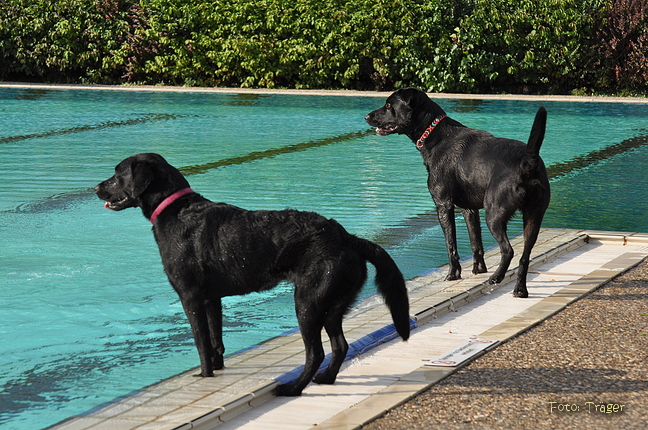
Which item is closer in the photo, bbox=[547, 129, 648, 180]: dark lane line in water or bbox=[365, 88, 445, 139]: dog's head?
bbox=[365, 88, 445, 139]: dog's head

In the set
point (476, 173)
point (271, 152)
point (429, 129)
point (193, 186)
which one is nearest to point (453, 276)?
point (476, 173)

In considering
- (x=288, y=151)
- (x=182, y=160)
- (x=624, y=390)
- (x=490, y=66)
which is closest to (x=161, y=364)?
(x=624, y=390)

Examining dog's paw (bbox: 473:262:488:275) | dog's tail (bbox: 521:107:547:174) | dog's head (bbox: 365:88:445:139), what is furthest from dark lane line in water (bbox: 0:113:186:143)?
dog's tail (bbox: 521:107:547:174)

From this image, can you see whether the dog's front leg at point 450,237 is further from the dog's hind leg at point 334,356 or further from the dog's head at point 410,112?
the dog's hind leg at point 334,356

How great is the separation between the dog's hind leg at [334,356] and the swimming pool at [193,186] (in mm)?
1299

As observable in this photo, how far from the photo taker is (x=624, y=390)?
14.6 ft

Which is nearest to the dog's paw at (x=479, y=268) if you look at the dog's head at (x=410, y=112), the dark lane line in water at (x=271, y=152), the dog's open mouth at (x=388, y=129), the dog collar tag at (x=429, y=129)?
the dog collar tag at (x=429, y=129)

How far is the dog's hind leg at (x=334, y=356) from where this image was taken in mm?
4656

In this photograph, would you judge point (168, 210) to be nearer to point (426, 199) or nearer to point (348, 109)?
point (426, 199)

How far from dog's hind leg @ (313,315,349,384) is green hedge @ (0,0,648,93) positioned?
2189cm

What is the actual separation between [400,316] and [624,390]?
4.00 ft

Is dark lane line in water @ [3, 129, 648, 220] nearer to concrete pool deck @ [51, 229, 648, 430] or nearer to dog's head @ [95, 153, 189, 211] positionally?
concrete pool deck @ [51, 229, 648, 430]

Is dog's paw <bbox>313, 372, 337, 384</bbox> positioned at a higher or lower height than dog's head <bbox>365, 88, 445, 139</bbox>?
lower

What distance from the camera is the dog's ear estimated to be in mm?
4773
